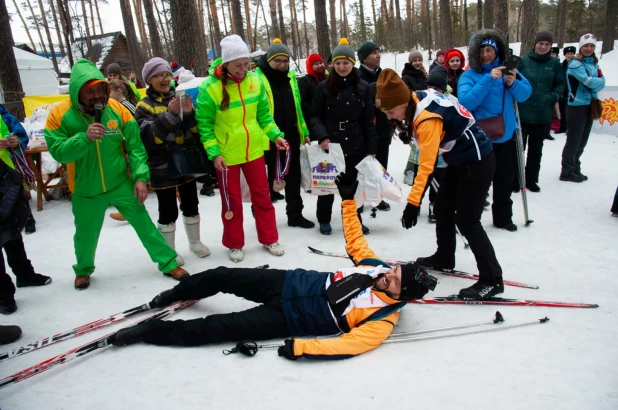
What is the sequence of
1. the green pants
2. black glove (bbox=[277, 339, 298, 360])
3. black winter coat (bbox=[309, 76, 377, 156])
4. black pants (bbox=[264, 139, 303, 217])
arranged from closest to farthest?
black glove (bbox=[277, 339, 298, 360]), the green pants, black winter coat (bbox=[309, 76, 377, 156]), black pants (bbox=[264, 139, 303, 217])

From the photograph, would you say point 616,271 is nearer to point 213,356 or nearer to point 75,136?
point 213,356

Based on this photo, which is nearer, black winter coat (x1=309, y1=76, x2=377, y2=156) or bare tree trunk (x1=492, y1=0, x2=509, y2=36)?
black winter coat (x1=309, y1=76, x2=377, y2=156)

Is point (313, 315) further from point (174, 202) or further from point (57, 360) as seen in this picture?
point (174, 202)

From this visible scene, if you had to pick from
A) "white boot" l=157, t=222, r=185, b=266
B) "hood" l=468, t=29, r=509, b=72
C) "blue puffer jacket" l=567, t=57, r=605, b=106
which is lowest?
"white boot" l=157, t=222, r=185, b=266

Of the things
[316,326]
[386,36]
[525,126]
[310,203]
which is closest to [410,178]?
[310,203]

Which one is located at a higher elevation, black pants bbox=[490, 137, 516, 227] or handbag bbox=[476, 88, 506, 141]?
handbag bbox=[476, 88, 506, 141]

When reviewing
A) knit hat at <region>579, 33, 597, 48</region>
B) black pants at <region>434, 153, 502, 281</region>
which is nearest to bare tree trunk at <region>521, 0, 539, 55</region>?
knit hat at <region>579, 33, 597, 48</region>

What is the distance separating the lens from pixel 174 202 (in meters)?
4.43

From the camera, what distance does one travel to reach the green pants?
3.88 m

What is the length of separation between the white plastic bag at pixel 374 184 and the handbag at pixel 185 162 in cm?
175

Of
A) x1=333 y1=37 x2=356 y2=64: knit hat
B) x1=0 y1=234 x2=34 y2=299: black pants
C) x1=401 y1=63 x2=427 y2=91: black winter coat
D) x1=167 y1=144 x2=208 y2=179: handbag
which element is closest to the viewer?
x1=0 y1=234 x2=34 y2=299: black pants

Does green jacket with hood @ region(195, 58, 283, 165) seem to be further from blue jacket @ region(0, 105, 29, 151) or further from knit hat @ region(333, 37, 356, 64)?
blue jacket @ region(0, 105, 29, 151)

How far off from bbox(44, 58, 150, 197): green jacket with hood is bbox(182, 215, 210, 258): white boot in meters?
0.85

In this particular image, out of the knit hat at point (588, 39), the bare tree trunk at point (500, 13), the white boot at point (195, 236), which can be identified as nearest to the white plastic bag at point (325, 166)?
the white boot at point (195, 236)
